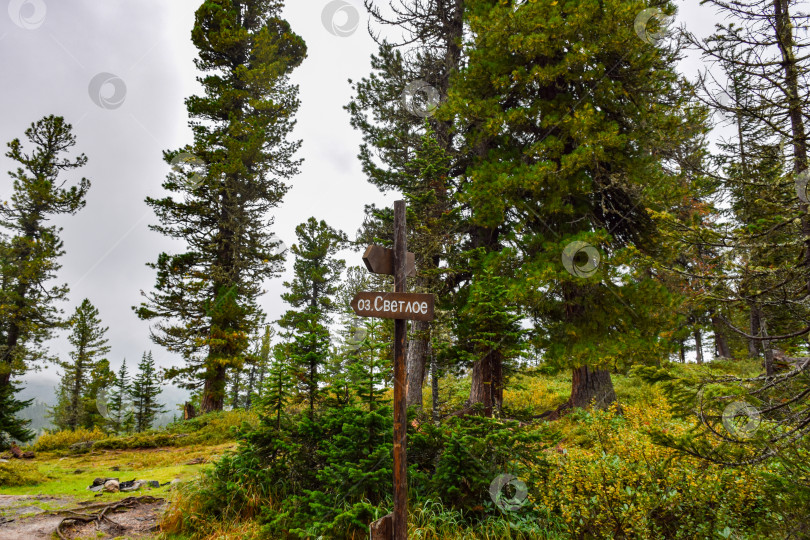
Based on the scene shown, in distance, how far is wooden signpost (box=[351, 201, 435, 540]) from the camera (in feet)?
10.8

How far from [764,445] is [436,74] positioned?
11.5 metres

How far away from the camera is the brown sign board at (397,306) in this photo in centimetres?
346

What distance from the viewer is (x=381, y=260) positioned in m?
3.67

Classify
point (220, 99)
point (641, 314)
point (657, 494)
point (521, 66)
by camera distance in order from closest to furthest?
1. point (657, 494)
2. point (641, 314)
3. point (521, 66)
4. point (220, 99)

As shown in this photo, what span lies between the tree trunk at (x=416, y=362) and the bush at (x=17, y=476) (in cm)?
768

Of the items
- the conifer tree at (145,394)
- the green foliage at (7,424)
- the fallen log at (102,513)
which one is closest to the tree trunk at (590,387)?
the fallen log at (102,513)

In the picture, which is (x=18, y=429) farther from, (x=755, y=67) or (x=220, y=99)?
(x=755, y=67)

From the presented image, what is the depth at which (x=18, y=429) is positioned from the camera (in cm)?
1155

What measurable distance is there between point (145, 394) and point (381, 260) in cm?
2606

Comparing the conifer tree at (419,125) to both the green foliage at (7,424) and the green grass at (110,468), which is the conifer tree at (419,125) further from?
the green foliage at (7,424)

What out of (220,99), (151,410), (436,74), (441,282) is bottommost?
(151,410)

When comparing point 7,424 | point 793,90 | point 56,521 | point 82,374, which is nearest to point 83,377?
point 82,374

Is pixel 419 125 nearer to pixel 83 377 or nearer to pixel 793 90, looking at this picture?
pixel 793 90

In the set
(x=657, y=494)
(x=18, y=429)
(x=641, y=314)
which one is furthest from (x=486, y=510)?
(x=18, y=429)
